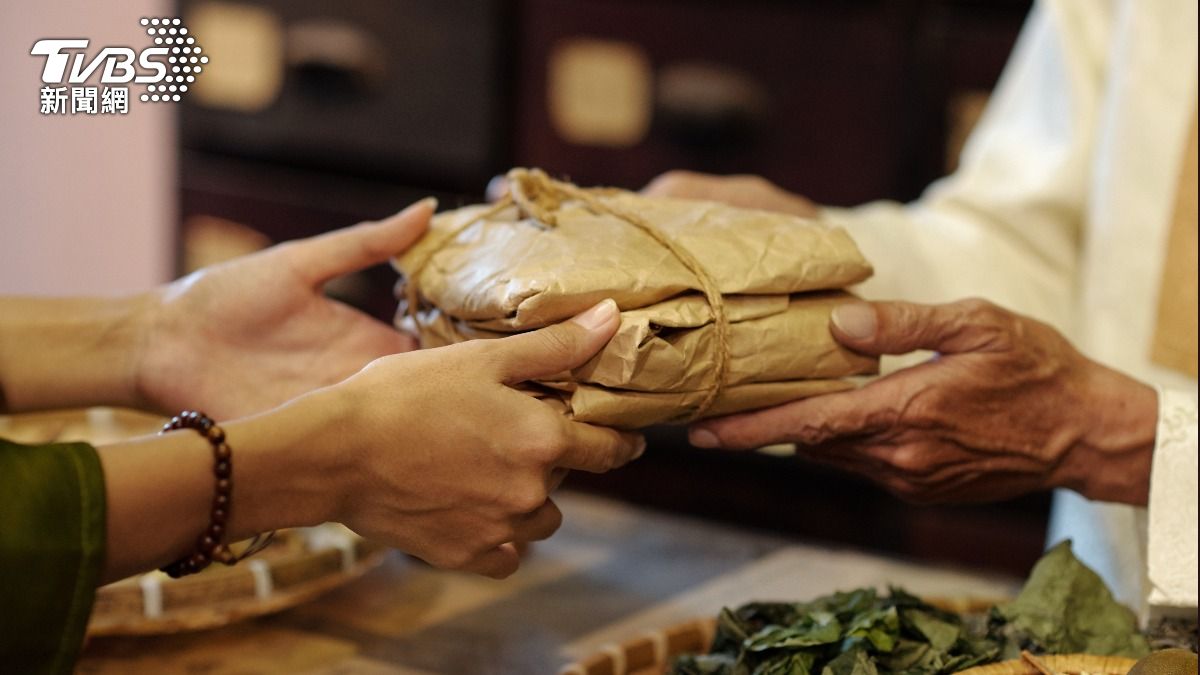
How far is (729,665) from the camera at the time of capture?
38.5 inches

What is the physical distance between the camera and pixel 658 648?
40.9 inches

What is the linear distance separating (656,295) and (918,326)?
0.22 metres

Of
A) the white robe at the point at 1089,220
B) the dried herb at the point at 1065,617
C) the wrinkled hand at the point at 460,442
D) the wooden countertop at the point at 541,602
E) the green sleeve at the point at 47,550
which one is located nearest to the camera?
the green sleeve at the point at 47,550

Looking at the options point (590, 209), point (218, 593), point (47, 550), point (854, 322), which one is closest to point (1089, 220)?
point (854, 322)

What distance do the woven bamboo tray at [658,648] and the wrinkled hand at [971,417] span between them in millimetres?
91

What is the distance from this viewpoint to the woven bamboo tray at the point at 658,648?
100 centimetres

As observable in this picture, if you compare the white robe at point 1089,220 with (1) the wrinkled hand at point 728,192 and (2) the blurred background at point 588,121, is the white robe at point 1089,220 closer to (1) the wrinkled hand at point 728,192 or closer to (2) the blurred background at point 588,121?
(1) the wrinkled hand at point 728,192

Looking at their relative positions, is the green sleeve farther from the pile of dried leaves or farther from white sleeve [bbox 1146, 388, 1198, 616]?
white sleeve [bbox 1146, 388, 1198, 616]

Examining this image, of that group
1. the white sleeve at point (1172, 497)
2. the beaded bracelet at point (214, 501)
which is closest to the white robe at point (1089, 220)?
the white sleeve at point (1172, 497)

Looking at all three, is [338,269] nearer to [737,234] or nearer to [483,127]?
[737,234]

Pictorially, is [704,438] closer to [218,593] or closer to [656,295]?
[656,295]

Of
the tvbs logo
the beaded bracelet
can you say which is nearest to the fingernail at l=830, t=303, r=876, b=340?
the beaded bracelet

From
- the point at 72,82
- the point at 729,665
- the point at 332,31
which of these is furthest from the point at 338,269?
the point at 332,31

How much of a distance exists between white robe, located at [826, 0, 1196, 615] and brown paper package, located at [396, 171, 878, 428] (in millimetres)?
324
